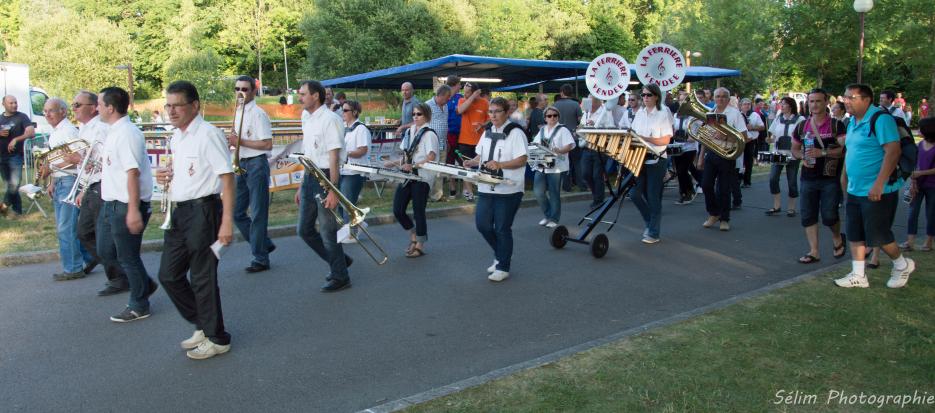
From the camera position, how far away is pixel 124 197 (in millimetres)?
5488

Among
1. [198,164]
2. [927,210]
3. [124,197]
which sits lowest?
[927,210]

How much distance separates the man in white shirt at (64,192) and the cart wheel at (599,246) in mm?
5383

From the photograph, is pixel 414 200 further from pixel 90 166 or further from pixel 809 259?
pixel 809 259

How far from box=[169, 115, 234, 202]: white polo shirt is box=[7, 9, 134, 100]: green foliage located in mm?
40278

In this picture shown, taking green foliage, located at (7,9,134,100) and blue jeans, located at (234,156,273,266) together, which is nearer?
blue jeans, located at (234,156,273,266)

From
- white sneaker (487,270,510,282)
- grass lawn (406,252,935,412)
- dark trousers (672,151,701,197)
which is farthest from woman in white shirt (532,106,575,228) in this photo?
grass lawn (406,252,935,412)

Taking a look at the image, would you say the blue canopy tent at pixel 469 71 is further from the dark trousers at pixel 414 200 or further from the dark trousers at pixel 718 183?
the dark trousers at pixel 414 200

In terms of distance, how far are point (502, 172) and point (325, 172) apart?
68.2 inches

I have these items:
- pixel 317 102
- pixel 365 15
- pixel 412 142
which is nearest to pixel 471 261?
pixel 412 142

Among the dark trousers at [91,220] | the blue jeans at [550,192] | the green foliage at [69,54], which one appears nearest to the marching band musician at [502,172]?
the blue jeans at [550,192]

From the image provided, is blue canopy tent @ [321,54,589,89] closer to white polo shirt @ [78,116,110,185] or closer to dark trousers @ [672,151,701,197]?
dark trousers @ [672,151,701,197]

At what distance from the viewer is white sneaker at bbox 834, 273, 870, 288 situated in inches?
248

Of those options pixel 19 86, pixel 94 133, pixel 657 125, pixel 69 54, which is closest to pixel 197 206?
pixel 94 133

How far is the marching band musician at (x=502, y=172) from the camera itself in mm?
6812
